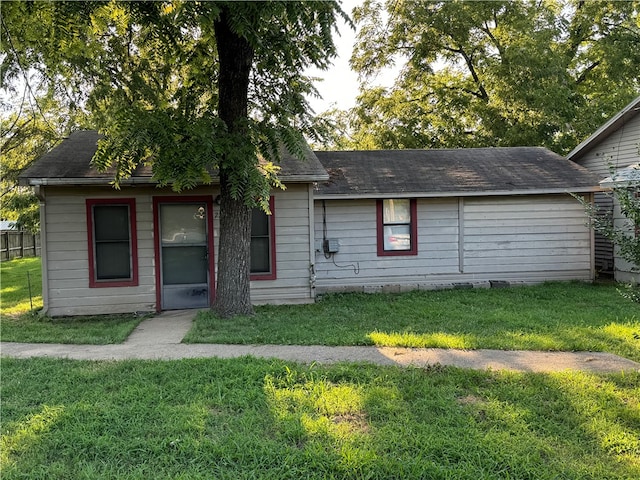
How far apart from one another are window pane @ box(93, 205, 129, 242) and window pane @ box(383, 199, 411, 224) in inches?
227

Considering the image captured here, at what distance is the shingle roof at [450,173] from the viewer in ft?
35.7

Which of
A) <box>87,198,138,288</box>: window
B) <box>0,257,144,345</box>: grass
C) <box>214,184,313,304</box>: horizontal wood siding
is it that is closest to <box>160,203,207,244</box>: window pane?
<box>87,198,138,288</box>: window

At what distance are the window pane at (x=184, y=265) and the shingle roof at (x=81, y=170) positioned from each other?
5.06ft

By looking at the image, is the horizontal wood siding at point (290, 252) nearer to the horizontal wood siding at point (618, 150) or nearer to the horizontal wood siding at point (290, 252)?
the horizontal wood siding at point (290, 252)

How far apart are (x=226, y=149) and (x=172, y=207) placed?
284 centimetres

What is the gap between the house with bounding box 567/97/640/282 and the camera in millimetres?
11766

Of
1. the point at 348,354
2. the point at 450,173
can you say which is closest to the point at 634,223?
the point at 348,354

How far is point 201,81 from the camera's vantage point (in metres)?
8.38

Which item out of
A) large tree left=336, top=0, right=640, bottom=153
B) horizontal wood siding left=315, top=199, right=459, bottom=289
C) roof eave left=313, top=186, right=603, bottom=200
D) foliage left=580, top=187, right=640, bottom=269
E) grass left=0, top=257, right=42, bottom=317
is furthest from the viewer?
large tree left=336, top=0, right=640, bottom=153

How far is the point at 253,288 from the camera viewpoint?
30.6 feet

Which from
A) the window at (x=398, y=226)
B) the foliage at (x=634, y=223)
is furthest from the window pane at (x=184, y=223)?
the foliage at (x=634, y=223)

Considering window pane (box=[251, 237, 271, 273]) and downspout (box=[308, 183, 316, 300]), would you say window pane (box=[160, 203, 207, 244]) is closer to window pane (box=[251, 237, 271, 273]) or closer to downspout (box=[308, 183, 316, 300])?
window pane (box=[251, 237, 271, 273])

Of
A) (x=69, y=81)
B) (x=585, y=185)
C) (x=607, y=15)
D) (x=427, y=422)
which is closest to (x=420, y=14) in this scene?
(x=607, y=15)

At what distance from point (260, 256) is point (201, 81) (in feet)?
11.6
